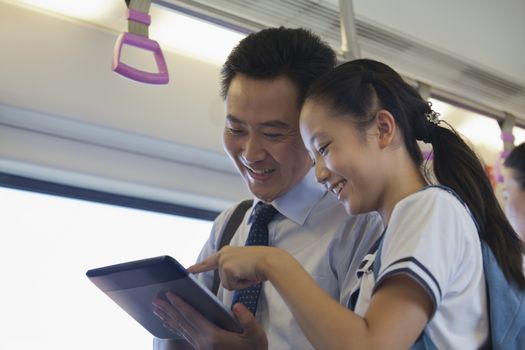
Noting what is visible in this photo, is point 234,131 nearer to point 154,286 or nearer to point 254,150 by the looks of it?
point 254,150

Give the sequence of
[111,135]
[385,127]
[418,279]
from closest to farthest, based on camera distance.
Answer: [418,279], [385,127], [111,135]

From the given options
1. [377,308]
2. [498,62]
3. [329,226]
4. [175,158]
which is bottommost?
[377,308]

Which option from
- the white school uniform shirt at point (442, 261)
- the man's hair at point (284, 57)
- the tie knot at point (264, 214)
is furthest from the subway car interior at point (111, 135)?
the white school uniform shirt at point (442, 261)

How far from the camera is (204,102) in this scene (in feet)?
8.37

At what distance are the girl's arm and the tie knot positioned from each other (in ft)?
1.53

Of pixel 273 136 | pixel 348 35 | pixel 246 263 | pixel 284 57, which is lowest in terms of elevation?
pixel 246 263

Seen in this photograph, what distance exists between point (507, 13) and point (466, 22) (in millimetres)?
300

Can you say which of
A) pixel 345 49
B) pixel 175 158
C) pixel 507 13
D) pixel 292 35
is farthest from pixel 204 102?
pixel 507 13

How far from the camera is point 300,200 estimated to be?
1494mm

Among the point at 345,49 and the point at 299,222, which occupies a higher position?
the point at 345,49

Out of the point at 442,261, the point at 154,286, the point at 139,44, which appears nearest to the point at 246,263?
the point at 154,286

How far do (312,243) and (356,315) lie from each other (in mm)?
473

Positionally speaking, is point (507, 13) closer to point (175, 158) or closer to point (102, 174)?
point (175, 158)

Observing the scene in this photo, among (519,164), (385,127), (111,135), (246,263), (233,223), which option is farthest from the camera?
(111,135)
